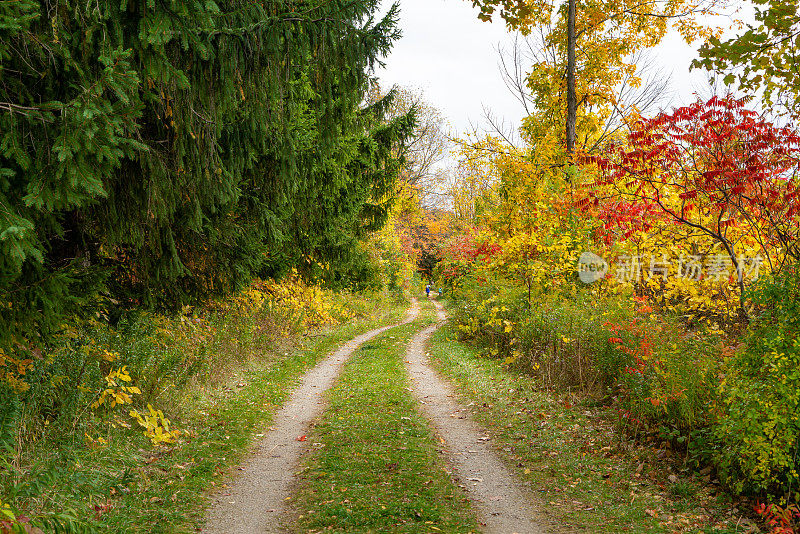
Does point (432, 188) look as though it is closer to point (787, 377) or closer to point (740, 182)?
point (740, 182)

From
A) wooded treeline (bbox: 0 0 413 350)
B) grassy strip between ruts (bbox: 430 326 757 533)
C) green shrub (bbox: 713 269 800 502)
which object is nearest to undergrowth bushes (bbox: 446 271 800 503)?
green shrub (bbox: 713 269 800 502)

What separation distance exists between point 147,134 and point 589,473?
609 cm

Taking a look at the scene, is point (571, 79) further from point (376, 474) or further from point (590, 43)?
point (376, 474)

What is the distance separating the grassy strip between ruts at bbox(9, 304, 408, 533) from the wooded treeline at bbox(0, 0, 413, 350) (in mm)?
1296

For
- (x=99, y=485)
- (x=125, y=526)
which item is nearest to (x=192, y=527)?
(x=125, y=526)

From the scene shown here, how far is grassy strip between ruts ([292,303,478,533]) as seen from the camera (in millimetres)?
5004

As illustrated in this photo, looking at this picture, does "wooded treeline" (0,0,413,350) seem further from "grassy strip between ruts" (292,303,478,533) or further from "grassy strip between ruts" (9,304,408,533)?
"grassy strip between ruts" (292,303,478,533)

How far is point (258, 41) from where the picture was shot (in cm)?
470

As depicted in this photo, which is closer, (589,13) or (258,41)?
(258,41)

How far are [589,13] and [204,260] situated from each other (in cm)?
969

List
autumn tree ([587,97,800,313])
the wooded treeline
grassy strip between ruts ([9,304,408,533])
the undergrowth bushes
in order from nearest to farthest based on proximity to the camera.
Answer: the wooded treeline < grassy strip between ruts ([9,304,408,533]) < the undergrowth bushes < autumn tree ([587,97,800,313])

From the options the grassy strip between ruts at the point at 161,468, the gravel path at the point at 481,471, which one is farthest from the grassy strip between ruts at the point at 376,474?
the grassy strip between ruts at the point at 161,468

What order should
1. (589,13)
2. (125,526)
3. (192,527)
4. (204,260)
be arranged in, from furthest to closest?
(589,13) < (204,260) < (192,527) < (125,526)

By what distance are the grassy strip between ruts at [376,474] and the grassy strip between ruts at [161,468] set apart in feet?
3.40
